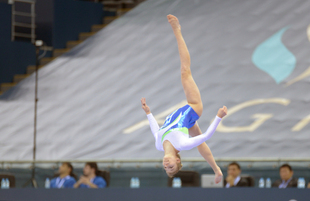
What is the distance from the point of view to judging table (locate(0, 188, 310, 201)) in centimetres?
476

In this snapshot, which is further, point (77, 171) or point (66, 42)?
point (66, 42)

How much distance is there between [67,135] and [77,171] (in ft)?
4.25

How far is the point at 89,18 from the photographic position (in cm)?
1158

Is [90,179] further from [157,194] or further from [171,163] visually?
[171,163]

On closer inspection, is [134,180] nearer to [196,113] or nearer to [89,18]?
[196,113]

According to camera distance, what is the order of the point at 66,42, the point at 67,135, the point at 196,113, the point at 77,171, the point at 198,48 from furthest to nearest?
the point at 66,42 < the point at 198,48 < the point at 67,135 < the point at 77,171 < the point at 196,113

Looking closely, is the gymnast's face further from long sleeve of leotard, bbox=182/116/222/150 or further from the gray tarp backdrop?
A: the gray tarp backdrop

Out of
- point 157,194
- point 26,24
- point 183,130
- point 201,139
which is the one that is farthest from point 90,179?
point 26,24

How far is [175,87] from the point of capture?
928 centimetres

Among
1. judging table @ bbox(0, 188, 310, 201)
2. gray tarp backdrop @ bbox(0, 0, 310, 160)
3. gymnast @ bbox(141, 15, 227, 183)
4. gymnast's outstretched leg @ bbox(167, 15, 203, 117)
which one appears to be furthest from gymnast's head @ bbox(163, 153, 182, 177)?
gray tarp backdrop @ bbox(0, 0, 310, 160)

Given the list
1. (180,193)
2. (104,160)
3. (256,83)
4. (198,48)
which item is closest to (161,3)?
(198,48)

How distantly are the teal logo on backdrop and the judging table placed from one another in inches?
179

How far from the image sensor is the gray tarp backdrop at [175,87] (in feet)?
27.6

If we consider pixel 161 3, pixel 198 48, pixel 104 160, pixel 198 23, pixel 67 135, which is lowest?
pixel 104 160
